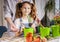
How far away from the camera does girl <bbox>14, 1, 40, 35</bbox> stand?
4.85 ft

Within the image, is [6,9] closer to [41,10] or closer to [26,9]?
[26,9]

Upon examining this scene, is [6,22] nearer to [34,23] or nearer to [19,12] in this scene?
[19,12]

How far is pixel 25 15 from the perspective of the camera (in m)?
1.52

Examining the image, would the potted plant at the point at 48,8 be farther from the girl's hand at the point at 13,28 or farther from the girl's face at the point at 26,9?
the girl's hand at the point at 13,28

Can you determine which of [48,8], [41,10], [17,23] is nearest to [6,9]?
[17,23]

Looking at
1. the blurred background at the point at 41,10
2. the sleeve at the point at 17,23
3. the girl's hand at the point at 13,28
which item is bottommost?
the girl's hand at the point at 13,28

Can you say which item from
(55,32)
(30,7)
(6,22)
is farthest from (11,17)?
(55,32)

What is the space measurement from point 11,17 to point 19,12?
0.10 metres

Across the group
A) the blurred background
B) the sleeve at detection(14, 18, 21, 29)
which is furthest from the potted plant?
the sleeve at detection(14, 18, 21, 29)

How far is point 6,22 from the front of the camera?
140cm

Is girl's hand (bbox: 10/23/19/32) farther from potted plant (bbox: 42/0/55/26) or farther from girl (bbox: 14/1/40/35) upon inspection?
potted plant (bbox: 42/0/55/26)

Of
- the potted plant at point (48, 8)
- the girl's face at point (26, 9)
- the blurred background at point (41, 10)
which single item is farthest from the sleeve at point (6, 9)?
the potted plant at point (48, 8)

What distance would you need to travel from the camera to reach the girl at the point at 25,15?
4.85ft

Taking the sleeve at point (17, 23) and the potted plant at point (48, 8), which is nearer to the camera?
the sleeve at point (17, 23)
